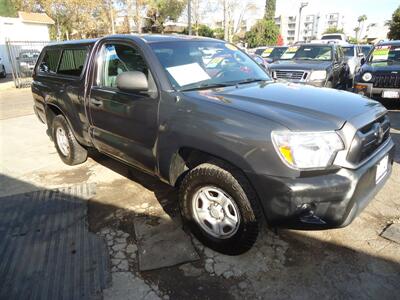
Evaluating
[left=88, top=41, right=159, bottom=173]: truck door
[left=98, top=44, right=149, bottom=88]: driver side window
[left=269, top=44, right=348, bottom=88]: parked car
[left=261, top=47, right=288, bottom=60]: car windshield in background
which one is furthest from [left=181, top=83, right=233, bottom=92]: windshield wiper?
[left=261, top=47, right=288, bottom=60]: car windshield in background

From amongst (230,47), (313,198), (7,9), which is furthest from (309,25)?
(313,198)

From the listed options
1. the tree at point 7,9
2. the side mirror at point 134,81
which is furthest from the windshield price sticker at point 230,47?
the tree at point 7,9

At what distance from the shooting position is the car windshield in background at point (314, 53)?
9.64 metres

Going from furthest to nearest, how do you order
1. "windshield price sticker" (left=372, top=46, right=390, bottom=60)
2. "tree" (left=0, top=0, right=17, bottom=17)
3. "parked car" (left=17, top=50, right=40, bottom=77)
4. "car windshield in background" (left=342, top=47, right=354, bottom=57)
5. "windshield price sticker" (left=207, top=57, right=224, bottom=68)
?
"tree" (left=0, top=0, right=17, bottom=17)
"parked car" (left=17, top=50, right=40, bottom=77)
"car windshield in background" (left=342, top=47, right=354, bottom=57)
"windshield price sticker" (left=372, top=46, right=390, bottom=60)
"windshield price sticker" (left=207, top=57, right=224, bottom=68)

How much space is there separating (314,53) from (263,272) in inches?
345

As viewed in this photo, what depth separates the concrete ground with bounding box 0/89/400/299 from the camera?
7.97 ft

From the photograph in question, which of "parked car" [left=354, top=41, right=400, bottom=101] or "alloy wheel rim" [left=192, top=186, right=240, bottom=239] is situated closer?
"alloy wheel rim" [left=192, top=186, right=240, bottom=239]

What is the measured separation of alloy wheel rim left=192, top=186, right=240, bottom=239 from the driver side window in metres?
1.51

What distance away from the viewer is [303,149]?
7.35 ft

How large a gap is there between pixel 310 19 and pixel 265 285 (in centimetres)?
12928

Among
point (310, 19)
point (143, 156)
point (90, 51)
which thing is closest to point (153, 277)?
point (143, 156)

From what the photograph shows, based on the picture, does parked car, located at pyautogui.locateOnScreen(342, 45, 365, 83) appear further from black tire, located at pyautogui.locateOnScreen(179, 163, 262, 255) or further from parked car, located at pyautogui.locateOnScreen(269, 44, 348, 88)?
black tire, located at pyautogui.locateOnScreen(179, 163, 262, 255)

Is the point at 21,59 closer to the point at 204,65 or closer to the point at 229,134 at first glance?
the point at 204,65

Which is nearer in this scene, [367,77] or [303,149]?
[303,149]
